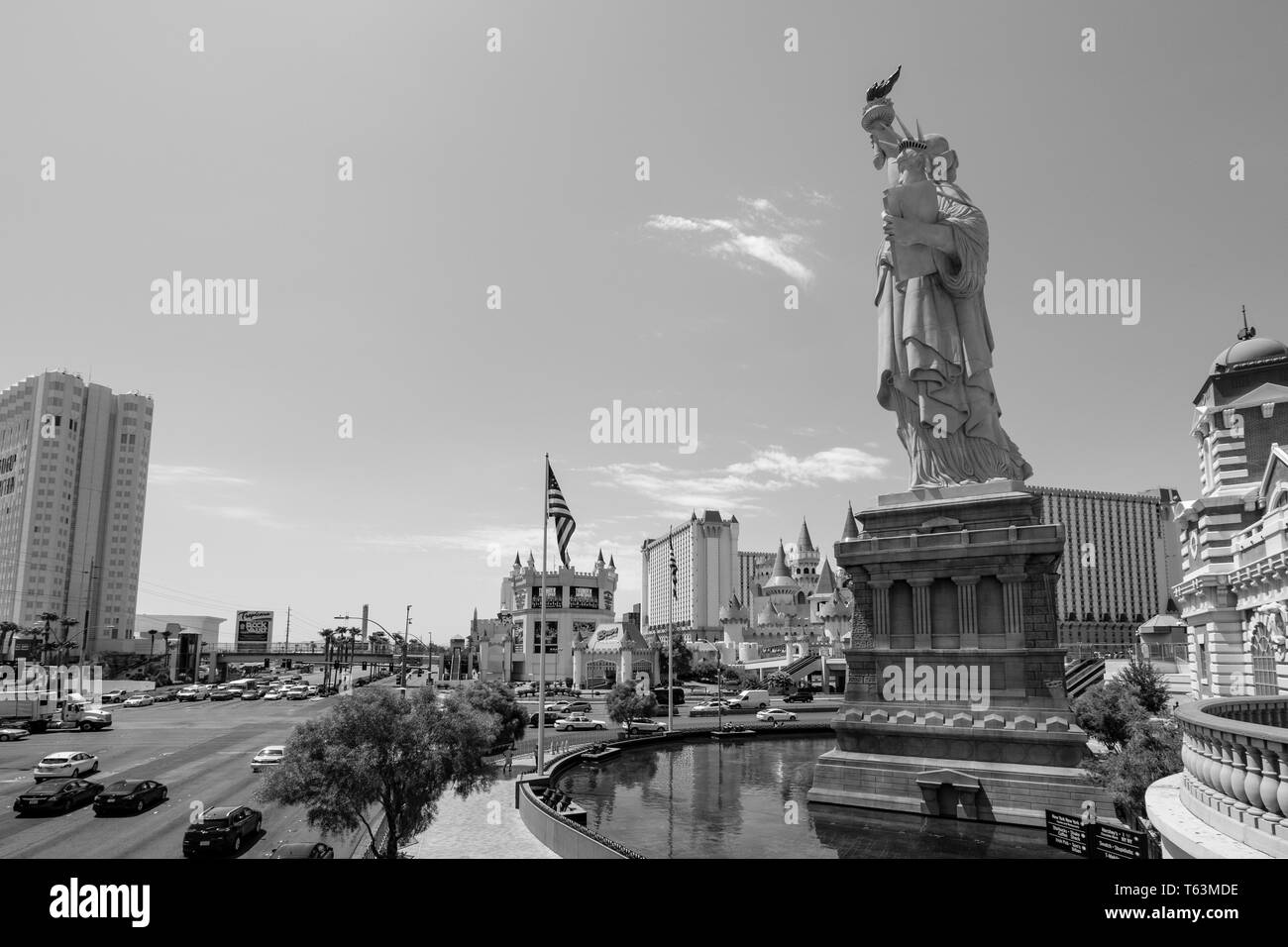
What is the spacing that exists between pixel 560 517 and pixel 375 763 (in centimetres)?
1430

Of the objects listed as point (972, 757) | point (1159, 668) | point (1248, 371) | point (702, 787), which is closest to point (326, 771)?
point (702, 787)

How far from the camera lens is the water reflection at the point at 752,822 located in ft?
76.3

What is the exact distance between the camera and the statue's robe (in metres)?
31.8

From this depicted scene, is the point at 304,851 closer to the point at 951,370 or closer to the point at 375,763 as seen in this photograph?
the point at 375,763

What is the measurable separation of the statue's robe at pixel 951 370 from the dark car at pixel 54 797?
32.8 metres

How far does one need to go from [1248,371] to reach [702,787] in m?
33.9

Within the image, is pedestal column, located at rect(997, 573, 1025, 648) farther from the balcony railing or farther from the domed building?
the balcony railing

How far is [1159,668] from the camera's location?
52688mm

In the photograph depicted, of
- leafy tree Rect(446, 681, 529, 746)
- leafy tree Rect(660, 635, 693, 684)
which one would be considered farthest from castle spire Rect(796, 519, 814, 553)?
leafy tree Rect(446, 681, 529, 746)

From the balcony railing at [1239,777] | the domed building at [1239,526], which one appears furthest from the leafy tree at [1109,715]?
the balcony railing at [1239,777]

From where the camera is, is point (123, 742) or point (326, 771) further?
point (123, 742)

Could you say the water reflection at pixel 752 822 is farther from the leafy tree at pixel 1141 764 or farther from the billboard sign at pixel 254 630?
the billboard sign at pixel 254 630
